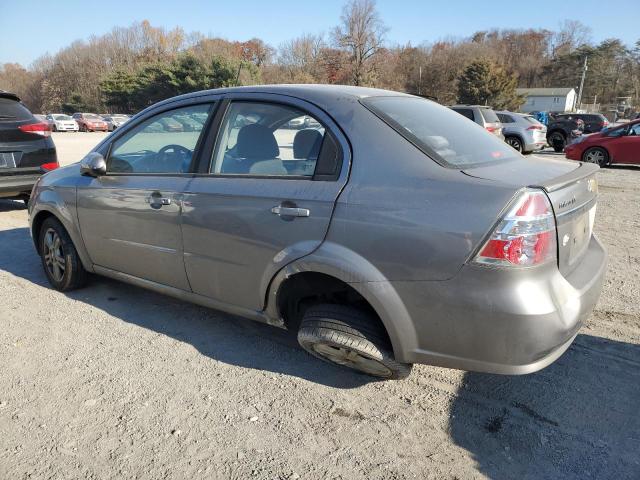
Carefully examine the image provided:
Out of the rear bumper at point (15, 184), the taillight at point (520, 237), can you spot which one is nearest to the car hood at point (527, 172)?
the taillight at point (520, 237)

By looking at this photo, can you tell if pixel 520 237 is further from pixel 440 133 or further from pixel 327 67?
pixel 327 67

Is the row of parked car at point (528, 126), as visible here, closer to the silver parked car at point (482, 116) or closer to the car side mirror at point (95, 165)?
the silver parked car at point (482, 116)

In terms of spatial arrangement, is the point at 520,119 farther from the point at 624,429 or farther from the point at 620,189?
the point at 624,429

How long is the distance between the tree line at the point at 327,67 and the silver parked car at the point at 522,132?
3641 cm

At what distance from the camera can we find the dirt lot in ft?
7.18

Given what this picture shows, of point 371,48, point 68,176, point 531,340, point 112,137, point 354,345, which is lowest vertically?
point 354,345

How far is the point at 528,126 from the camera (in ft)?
52.5

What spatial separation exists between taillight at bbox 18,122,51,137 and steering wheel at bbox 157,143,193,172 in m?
4.58

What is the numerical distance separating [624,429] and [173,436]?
2.23 m

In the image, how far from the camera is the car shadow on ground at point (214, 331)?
2.98 m

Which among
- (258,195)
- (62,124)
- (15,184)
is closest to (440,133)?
(258,195)

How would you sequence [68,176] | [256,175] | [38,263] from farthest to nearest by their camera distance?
1. [38,263]
2. [68,176]
3. [256,175]

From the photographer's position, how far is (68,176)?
13.1 feet

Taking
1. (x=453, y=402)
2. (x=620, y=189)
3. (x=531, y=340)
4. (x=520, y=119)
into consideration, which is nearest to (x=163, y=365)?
(x=453, y=402)
